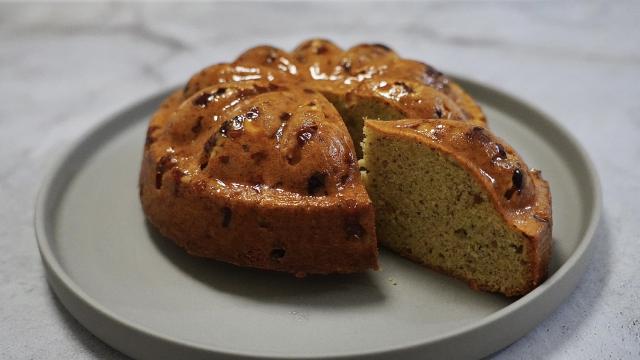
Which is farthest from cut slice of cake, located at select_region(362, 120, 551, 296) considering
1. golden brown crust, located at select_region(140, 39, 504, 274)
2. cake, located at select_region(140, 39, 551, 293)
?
golden brown crust, located at select_region(140, 39, 504, 274)

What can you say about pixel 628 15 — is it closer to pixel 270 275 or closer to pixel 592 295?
pixel 592 295

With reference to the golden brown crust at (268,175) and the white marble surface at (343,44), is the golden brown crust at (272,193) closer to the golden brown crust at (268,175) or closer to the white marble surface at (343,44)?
the golden brown crust at (268,175)

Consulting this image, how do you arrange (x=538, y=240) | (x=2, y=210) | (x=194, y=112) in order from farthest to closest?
1. (x=2, y=210)
2. (x=194, y=112)
3. (x=538, y=240)

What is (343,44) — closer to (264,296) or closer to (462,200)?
(462,200)

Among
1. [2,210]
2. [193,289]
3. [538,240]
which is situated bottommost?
[2,210]

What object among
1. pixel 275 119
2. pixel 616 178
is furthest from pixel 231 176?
pixel 616 178

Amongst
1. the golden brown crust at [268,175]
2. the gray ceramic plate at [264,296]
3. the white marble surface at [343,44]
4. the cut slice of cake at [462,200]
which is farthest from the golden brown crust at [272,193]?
the white marble surface at [343,44]
